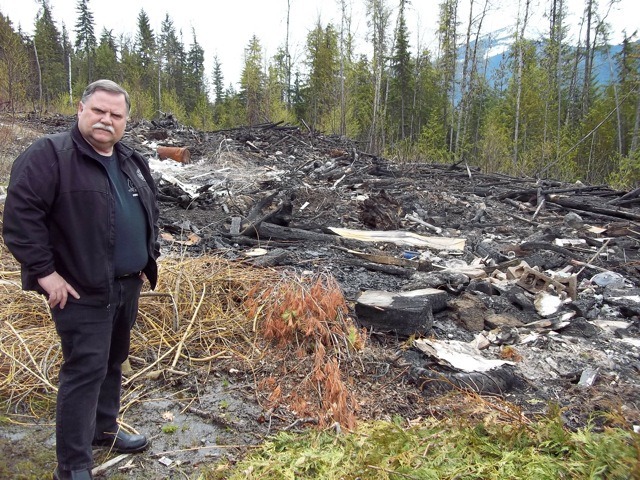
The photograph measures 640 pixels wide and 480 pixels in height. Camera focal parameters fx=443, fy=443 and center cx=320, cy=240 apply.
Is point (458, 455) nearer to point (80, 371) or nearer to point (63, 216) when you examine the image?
point (80, 371)

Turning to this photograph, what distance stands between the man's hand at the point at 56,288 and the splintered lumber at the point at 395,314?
8.23 feet

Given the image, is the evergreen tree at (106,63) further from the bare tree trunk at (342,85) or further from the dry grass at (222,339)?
the dry grass at (222,339)

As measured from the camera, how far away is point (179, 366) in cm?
334

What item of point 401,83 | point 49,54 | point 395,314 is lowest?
point 395,314

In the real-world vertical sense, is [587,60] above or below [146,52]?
below

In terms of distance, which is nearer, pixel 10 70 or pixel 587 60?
pixel 10 70

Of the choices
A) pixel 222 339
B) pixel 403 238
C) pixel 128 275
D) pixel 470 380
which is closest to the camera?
pixel 128 275

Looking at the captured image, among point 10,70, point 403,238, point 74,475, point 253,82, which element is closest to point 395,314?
point 74,475

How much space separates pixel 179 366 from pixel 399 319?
183 cm

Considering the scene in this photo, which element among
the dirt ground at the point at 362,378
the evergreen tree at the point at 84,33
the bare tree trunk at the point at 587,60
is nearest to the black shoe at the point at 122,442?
the dirt ground at the point at 362,378

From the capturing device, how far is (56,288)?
1.88 meters

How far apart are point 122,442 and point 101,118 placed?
1.73 meters

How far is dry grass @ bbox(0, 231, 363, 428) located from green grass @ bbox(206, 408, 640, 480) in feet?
1.71

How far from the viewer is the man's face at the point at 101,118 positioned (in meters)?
1.94
